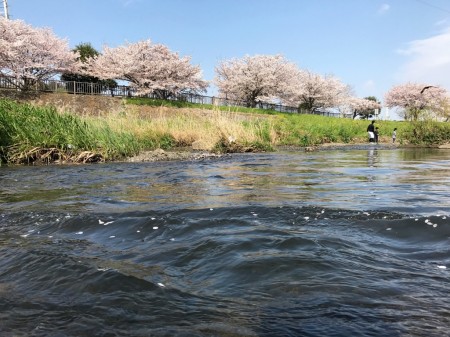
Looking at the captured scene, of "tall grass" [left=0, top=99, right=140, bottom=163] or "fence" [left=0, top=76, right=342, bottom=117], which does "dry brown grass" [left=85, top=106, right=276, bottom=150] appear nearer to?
"tall grass" [left=0, top=99, right=140, bottom=163]

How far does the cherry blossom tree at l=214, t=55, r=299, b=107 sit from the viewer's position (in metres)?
50.5

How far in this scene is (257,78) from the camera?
167 ft

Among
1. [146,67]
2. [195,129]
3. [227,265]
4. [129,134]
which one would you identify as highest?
[146,67]

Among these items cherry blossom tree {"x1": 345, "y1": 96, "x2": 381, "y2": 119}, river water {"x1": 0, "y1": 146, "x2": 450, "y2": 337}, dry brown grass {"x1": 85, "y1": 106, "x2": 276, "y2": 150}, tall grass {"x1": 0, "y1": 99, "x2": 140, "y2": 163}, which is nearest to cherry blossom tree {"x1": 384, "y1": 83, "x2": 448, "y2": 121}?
cherry blossom tree {"x1": 345, "y1": 96, "x2": 381, "y2": 119}

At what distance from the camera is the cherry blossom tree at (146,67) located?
38594 mm

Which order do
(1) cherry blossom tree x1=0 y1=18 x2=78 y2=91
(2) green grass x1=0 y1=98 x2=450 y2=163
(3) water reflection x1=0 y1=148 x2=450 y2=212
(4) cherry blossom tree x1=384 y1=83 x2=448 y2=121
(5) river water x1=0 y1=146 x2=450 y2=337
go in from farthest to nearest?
(4) cherry blossom tree x1=384 y1=83 x2=448 y2=121, (1) cherry blossom tree x1=0 y1=18 x2=78 y2=91, (2) green grass x1=0 y1=98 x2=450 y2=163, (3) water reflection x1=0 y1=148 x2=450 y2=212, (5) river water x1=0 y1=146 x2=450 y2=337

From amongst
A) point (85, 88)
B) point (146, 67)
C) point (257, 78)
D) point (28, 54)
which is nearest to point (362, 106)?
point (257, 78)

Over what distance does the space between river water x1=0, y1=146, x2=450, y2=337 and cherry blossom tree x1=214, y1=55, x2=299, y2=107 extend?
151ft

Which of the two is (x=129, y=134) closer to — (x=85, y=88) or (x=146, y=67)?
(x=85, y=88)

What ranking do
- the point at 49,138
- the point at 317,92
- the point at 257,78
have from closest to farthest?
the point at 49,138
the point at 257,78
the point at 317,92

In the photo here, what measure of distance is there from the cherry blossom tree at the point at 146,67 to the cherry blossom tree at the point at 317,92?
23017 millimetres

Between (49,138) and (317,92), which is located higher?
(317,92)

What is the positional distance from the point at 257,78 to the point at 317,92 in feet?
52.4

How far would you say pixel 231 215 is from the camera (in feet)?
15.3
